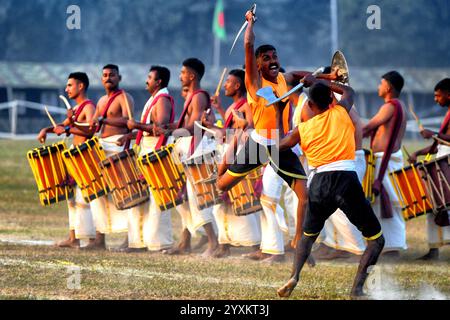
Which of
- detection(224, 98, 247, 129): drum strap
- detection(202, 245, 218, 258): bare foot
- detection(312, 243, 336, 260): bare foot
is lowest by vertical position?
detection(312, 243, 336, 260): bare foot

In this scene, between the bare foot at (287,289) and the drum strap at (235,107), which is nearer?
the bare foot at (287,289)

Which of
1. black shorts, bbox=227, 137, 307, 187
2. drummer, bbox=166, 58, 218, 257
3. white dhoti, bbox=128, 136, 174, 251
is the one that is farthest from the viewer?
white dhoti, bbox=128, 136, 174, 251

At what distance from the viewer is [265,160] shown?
9789 millimetres

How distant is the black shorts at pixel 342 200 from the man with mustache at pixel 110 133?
4.06 meters

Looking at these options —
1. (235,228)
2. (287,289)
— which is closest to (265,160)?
(287,289)

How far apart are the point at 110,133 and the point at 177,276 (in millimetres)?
2946

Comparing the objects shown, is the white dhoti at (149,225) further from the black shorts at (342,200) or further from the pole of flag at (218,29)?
the pole of flag at (218,29)

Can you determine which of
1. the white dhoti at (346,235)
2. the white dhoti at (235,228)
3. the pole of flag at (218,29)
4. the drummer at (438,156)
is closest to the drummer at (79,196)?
the white dhoti at (235,228)

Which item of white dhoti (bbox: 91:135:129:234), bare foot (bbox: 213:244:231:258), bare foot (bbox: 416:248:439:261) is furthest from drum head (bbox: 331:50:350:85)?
white dhoti (bbox: 91:135:129:234)

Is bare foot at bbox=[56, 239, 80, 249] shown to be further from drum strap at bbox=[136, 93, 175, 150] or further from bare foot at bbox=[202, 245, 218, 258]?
bare foot at bbox=[202, 245, 218, 258]

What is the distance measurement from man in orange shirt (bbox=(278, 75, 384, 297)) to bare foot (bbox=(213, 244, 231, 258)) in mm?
3347

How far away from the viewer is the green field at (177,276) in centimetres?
916

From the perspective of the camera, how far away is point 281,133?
9844 millimetres

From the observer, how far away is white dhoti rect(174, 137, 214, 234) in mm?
12359
